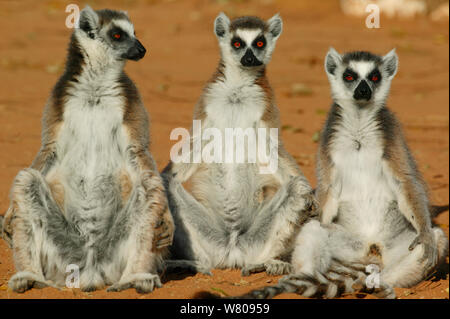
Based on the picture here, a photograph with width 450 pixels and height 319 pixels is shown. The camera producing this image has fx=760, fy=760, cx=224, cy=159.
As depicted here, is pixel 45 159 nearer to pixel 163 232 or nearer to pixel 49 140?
pixel 49 140

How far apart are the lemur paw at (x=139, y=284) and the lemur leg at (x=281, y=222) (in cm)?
108

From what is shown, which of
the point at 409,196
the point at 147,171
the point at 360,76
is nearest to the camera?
the point at 147,171

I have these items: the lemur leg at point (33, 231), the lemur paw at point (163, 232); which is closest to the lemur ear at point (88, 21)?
the lemur leg at point (33, 231)

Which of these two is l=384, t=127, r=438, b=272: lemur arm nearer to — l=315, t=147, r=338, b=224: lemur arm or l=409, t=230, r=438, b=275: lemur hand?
l=409, t=230, r=438, b=275: lemur hand

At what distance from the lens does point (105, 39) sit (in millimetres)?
5820

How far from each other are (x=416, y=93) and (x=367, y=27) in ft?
20.5

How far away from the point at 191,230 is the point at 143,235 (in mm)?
992

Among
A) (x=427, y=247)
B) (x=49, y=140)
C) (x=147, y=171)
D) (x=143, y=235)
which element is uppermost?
(x=49, y=140)

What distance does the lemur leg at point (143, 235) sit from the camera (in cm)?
528

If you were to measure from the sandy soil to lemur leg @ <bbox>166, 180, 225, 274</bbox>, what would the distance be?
0.55 feet

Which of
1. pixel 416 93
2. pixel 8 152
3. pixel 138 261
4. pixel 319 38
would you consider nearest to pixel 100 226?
pixel 138 261

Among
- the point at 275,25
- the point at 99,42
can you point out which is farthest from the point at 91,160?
the point at 275,25

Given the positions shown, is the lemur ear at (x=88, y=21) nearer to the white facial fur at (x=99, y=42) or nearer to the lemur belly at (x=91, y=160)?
the white facial fur at (x=99, y=42)
